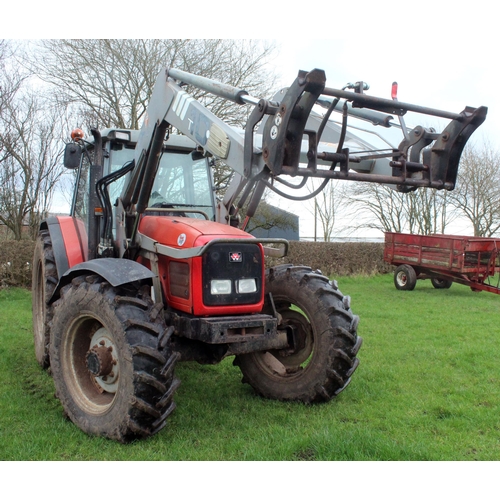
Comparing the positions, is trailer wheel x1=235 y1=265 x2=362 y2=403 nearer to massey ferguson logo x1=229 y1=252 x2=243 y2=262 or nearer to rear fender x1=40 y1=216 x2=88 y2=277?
massey ferguson logo x1=229 y1=252 x2=243 y2=262

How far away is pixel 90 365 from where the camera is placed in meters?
3.70

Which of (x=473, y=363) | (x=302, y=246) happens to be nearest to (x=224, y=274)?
(x=473, y=363)

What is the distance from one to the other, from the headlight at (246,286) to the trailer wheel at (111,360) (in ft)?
2.15

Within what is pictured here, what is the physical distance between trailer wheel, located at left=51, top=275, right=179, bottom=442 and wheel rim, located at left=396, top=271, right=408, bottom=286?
11453 millimetres

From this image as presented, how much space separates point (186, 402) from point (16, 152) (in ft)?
41.7

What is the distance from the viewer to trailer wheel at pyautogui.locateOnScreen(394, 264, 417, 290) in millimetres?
13836

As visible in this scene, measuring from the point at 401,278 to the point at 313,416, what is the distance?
10.8 metres

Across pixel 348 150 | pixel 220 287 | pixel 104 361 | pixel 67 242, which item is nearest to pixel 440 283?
pixel 67 242

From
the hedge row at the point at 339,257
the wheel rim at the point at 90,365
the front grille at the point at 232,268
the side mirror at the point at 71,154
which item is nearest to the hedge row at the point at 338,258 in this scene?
the hedge row at the point at 339,257

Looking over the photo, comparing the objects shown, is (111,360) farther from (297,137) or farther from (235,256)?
(297,137)

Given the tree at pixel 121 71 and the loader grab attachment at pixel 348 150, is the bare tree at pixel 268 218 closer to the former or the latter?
the tree at pixel 121 71

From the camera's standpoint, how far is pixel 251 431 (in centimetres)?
377

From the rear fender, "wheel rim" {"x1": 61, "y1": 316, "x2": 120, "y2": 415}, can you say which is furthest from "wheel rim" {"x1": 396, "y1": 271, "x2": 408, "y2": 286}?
"wheel rim" {"x1": 61, "y1": 316, "x2": 120, "y2": 415}

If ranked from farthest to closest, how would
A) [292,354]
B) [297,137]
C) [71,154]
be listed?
[292,354] → [71,154] → [297,137]
